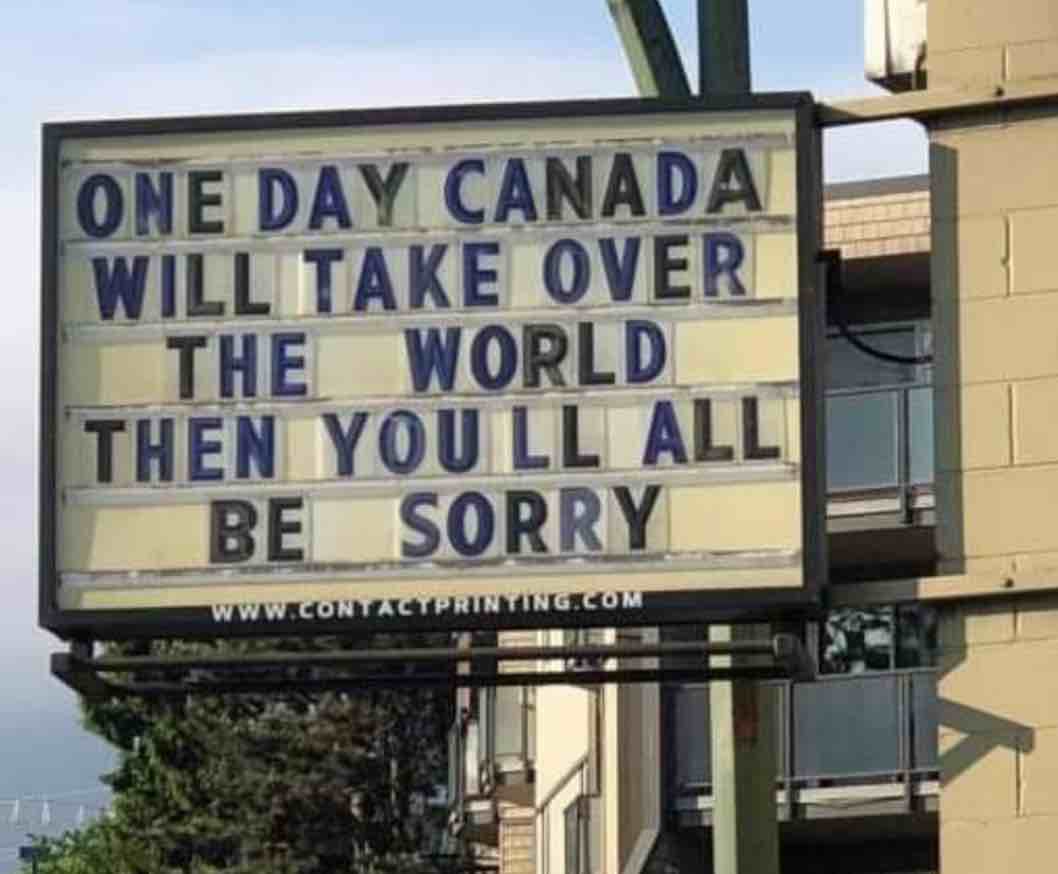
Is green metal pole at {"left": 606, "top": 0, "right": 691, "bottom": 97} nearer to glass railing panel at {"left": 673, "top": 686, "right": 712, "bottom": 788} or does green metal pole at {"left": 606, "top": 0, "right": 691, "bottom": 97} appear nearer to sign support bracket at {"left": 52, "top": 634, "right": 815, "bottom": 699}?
sign support bracket at {"left": 52, "top": 634, "right": 815, "bottom": 699}

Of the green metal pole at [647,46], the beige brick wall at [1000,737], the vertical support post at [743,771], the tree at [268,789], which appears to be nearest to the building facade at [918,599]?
the beige brick wall at [1000,737]

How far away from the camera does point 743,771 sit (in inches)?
439

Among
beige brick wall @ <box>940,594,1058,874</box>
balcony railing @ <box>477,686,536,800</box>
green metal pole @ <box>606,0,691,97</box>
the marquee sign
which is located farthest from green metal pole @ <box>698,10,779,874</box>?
balcony railing @ <box>477,686,536,800</box>

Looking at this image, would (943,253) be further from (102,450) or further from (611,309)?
(102,450)

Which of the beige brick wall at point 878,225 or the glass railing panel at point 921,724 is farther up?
the beige brick wall at point 878,225

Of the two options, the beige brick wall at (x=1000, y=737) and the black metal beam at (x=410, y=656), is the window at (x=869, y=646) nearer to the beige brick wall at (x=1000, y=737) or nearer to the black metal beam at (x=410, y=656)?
the black metal beam at (x=410, y=656)

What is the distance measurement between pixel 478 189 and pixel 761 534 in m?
1.54

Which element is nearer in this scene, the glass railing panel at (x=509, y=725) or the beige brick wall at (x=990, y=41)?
the beige brick wall at (x=990, y=41)

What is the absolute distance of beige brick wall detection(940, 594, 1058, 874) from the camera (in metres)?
10.6

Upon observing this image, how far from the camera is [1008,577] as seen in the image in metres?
10.7

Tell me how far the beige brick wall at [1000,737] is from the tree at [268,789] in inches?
1389

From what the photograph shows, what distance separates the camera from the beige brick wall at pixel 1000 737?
416 inches

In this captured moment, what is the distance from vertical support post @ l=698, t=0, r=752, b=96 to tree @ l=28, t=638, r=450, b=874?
113ft

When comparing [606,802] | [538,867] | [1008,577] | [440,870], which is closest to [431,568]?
[1008,577]
